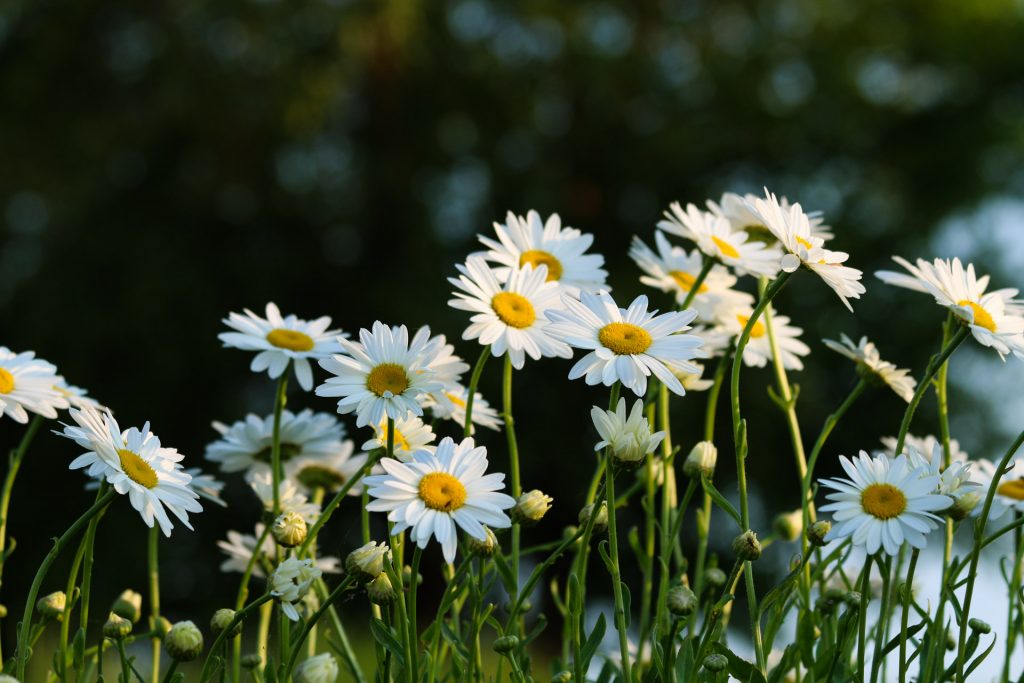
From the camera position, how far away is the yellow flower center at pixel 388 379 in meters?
1.03

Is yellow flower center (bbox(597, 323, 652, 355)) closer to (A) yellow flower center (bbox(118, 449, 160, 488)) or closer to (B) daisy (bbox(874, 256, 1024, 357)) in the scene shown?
(B) daisy (bbox(874, 256, 1024, 357))

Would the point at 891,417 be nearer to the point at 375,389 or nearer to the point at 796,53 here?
the point at 796,53

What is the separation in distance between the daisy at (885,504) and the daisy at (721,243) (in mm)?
317

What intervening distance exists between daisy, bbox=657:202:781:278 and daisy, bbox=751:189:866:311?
0.18 m

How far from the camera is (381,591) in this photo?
965 mm

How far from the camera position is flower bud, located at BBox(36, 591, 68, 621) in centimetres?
108

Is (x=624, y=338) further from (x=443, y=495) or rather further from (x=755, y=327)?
(x=755, y=327)

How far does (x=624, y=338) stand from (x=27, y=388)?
58 centimetres

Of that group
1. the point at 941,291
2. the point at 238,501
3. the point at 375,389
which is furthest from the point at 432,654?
the point at 238,501

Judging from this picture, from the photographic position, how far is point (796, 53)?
7559 mm

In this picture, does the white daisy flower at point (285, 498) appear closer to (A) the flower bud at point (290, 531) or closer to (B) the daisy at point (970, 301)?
(A) the flower bud at point (290, 531)

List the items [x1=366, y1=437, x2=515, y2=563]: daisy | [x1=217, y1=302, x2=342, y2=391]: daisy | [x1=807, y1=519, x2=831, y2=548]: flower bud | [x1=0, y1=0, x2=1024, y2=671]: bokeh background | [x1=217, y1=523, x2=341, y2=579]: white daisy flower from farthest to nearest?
[x1=0, y1=0, x2=1024, y2=671]: bokeh background < [x1=217, y1=523, x2=341, y2=579]: white daisy flower < [x1=217, y1=302, x2=342, y2=391]: daisy < [x1=807, y1=519, x2=831, y2=548]: flower bud < [x1=366, y1=437, x2=515, y2=563]: daisy

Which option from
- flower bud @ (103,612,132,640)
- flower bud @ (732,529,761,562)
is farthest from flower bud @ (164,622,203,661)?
flower bud @ (732,529,761,562)

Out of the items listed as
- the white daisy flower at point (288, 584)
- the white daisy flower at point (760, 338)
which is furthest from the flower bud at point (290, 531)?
the white daisy flower at point (760, 338)
